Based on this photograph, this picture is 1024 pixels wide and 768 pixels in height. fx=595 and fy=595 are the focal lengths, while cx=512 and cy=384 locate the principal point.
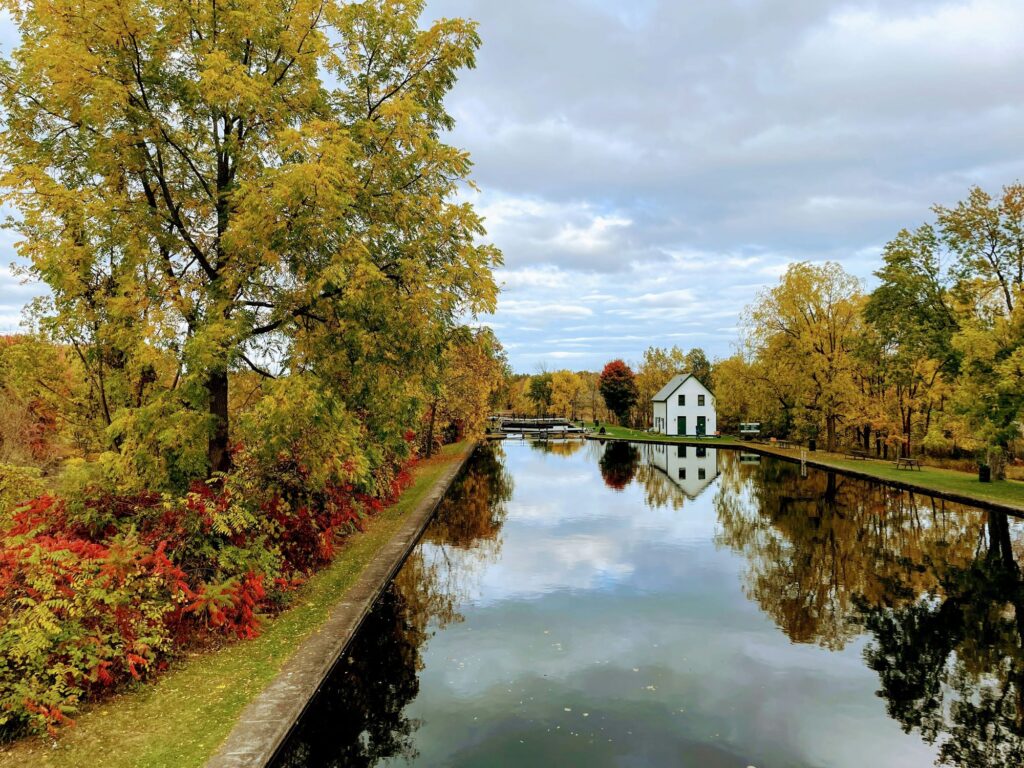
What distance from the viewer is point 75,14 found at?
10.2 m

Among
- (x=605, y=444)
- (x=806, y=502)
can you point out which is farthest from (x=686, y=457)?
(x=806, y=502)

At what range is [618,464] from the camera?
139ft

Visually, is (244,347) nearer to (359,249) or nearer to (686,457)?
(359,249)

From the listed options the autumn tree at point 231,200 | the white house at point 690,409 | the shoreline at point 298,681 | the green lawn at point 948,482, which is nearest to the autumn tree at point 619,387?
the white house at point 690,409

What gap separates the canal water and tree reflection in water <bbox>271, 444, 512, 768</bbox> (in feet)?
0.12

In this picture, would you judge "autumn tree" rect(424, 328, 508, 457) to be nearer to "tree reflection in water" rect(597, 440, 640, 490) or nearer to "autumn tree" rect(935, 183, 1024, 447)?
"tree reflection in water" rect(597, 440, 640, 490)

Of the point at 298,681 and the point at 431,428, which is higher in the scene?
the point at 431,428

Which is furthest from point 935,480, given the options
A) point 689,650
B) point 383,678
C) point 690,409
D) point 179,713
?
point 690,409

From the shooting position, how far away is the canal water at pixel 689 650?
756cm

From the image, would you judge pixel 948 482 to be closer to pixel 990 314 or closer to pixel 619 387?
pixel 990 314

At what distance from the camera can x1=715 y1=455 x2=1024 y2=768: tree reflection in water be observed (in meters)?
8.34

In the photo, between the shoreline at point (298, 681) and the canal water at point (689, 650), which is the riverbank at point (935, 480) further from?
the shoreline at point (298, 681)

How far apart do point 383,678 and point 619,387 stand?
277 ft

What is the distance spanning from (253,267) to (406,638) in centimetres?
756
